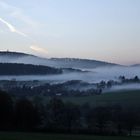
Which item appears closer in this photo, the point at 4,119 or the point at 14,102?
the point at 4,119

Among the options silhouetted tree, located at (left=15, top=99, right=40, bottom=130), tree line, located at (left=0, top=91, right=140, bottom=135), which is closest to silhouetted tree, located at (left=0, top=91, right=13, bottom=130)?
tree line, located at (left=0, top=91, right=140, bottom=135)

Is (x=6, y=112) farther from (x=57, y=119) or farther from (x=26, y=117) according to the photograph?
(x=57, y=119)

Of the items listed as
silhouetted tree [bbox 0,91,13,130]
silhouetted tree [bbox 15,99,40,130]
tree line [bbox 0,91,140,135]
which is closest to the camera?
silhouetted tree [bbox 0,91,13,130]

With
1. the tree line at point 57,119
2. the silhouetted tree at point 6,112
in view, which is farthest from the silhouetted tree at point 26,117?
the silhouetted tree at point 6,112

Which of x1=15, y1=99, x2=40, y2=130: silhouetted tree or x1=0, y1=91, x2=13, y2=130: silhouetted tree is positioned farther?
x1=15, y1=99, x2=40, y2=130: silhouetted tree

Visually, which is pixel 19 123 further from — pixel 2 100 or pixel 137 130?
pixel 137 130

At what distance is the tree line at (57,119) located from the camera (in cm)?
7950

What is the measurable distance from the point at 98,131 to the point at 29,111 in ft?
42.1

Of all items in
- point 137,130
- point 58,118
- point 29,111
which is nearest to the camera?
point 29,111

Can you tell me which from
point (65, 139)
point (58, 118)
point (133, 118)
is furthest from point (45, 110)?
point (65, 139)

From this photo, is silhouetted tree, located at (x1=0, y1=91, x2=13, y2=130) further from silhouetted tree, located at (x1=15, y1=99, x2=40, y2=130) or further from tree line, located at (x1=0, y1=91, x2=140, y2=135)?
silhouetted tree, located at (x1=15, y1=99, x2=40, y2=130)

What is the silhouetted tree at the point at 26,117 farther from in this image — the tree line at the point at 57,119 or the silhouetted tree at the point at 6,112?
the silhouetted tree at the point at 6,112

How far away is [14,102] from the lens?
86.1 meters

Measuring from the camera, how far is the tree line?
7950cm
